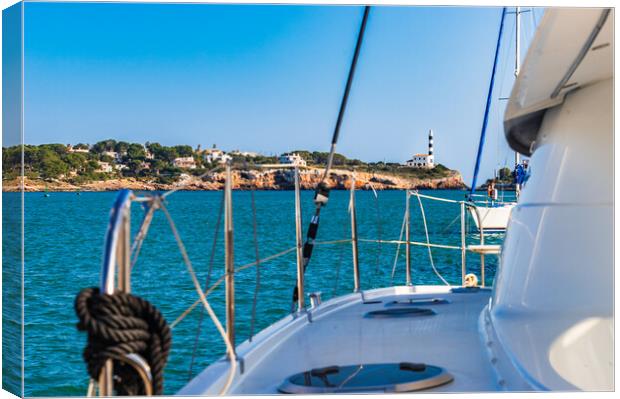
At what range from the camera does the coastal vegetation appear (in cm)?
469

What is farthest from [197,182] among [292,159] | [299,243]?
[299,243]

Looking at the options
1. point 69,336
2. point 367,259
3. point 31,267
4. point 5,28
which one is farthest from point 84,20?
point 5,28

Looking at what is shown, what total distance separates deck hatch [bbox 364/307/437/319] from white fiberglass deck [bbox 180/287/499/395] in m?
0.05

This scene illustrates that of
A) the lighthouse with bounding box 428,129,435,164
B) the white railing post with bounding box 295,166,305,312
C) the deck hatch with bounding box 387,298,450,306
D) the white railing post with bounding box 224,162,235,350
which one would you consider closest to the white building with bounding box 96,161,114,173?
the lighthouse with bounding box 428,129,435,164

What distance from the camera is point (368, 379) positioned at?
96.3 inches

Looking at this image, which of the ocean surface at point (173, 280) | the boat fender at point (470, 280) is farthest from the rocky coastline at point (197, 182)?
the boat fender at point (470, 280)

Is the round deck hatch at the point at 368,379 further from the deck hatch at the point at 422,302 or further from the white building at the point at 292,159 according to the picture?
the deck hatch at the point at 422,302

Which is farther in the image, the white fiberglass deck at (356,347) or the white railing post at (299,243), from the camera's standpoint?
the white railing post at (299,243)

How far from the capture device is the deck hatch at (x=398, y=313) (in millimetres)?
3641

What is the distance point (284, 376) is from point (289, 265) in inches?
507

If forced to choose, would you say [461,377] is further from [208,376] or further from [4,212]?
[4,212]

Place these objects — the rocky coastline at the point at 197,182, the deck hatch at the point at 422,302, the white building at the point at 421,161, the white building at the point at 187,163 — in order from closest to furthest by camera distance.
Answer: the rocky coastline at the point at 197,182
the deck hatch at the point at 422,302
the white building at the point at 187,163
the white building at the point at 421,161

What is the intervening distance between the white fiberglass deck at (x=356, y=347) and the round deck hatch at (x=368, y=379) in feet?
0.17

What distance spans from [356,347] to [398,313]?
73 cm
